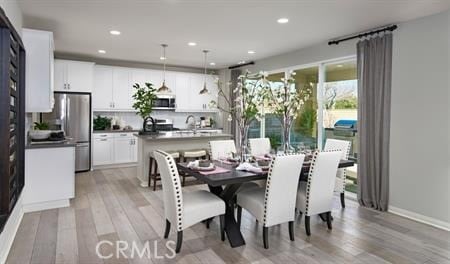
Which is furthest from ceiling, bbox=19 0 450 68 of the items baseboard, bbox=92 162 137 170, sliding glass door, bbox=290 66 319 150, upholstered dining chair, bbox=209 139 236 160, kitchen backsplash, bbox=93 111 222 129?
baseboard, bbox=92 162 137 170

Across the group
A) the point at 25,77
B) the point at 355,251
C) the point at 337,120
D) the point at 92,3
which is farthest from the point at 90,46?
the point at 355,251

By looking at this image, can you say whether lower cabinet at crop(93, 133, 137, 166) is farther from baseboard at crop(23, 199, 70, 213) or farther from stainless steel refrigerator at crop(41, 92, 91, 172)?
baseboard at crop(23, 199, 70, 213)

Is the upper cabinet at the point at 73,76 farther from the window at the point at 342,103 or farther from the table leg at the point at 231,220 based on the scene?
the window at the point at 342,103

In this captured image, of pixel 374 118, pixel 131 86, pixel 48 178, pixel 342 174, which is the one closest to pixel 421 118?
pixel 374 118

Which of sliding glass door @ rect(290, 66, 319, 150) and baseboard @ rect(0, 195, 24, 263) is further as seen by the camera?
sliding glass door @ rect(290, 66, 319, 150)

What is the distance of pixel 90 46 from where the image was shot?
18.3 feet

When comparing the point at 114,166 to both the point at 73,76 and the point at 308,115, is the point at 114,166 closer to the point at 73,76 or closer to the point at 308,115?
the point at 73,76

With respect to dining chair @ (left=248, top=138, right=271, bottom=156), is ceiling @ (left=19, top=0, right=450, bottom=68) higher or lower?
higher

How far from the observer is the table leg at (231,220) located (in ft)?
9.84

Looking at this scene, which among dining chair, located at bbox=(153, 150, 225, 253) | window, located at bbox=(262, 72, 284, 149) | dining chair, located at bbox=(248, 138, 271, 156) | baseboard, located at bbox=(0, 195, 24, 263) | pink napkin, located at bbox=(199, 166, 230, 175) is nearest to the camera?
baseboard, located at bbox=(0, 195, 24, 263)

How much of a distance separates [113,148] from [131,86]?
1.65m

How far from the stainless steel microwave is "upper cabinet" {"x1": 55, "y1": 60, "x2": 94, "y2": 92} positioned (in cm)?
168

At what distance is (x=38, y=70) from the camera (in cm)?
383

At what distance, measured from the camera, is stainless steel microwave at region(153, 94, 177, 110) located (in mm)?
7465
